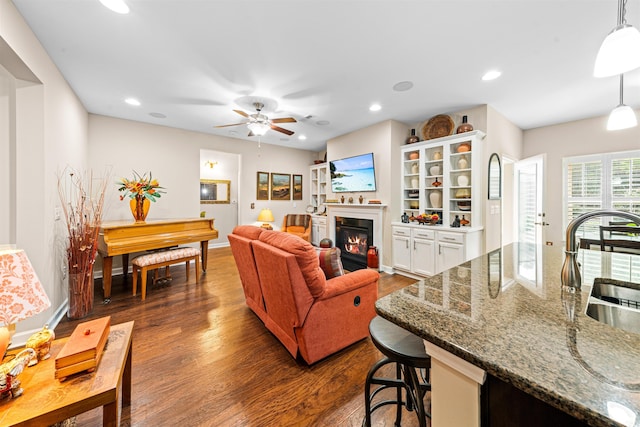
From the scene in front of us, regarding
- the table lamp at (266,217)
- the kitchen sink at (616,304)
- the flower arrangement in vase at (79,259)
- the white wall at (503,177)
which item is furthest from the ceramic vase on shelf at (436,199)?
the flower arrangement in vase at (79,259)

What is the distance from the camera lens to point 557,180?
14.3 ft

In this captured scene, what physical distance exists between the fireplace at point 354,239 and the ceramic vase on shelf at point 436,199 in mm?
1080

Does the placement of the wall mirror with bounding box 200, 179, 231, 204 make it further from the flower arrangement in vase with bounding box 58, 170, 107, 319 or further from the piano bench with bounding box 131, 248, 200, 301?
the flower arrangement in vase with bounding box 58, 170, 107, 319

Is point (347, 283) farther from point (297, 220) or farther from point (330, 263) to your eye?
point (297, 220)

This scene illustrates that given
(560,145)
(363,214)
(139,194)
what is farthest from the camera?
(363,214)

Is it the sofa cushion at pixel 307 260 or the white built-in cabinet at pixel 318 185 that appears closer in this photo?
the sofa cushion at pixel 307 260

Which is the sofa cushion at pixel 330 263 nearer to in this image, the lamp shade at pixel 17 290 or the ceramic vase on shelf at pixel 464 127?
the lamp shade at pixel 17 290

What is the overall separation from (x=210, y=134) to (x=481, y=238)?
5311 mm

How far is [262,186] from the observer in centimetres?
595

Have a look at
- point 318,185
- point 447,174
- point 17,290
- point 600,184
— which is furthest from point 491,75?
point 318,185

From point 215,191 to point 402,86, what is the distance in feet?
16.5

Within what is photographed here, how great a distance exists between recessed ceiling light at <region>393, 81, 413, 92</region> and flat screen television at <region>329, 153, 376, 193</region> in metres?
1.46

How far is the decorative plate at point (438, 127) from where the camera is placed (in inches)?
149

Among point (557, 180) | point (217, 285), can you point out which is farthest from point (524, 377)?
point (557, 180)
